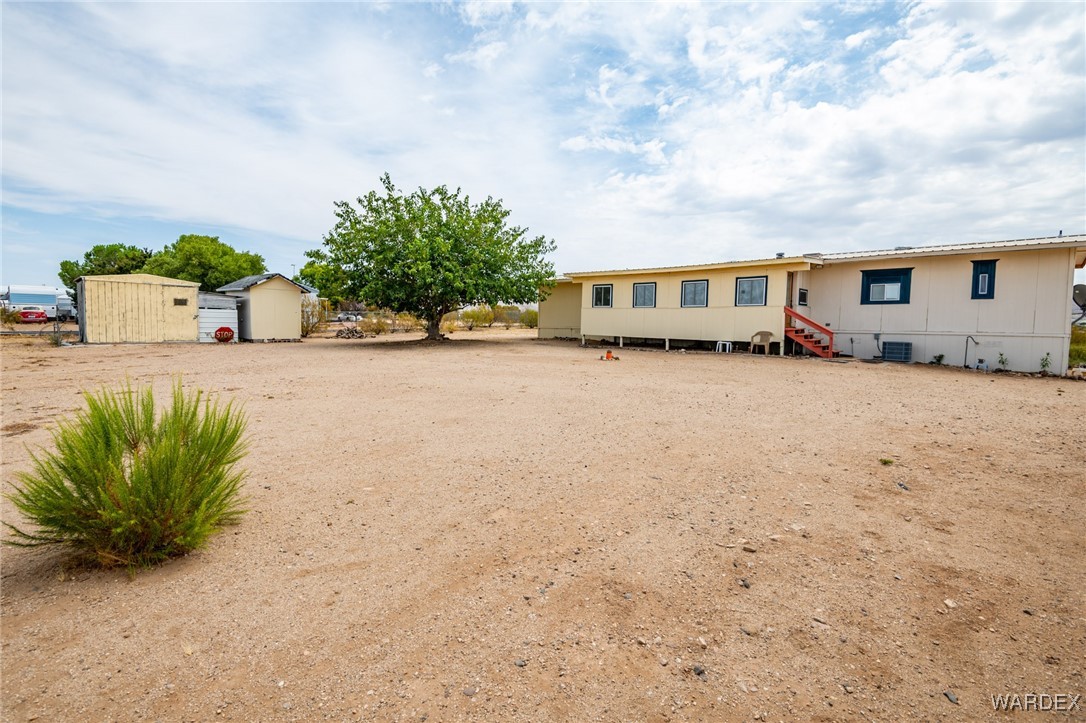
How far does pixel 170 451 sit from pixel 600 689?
2.52 metres

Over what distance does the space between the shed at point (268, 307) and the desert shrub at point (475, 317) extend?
1340 cm

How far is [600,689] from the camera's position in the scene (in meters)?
2.03

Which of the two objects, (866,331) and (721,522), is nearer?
(721,522)

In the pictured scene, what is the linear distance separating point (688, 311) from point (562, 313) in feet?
27.0

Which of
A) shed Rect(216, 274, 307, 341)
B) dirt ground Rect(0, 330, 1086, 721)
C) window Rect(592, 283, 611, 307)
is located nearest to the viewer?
dirt ground Rect(0, 330, 1086, 721)

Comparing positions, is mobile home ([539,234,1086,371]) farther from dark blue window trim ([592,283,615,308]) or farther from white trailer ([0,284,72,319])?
white trailer ([0,284,72,319])

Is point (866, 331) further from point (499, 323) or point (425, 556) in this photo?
point (499, 323)

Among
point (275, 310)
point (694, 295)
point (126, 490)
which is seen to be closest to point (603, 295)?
point (694, 295)

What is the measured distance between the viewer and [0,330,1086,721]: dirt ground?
202cm

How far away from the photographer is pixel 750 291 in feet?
53.2

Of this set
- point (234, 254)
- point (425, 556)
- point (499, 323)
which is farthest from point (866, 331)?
point (234, 254)

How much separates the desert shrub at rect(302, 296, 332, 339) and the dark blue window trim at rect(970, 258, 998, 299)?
24.6 meters

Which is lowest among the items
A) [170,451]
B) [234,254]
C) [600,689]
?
[600,689]

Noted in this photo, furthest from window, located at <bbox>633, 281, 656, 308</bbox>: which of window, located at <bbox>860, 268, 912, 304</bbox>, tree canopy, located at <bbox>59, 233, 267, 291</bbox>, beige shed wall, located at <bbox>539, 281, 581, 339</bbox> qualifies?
tree canopy, located at <bbox>59, 233, 267, 291</bbox>
